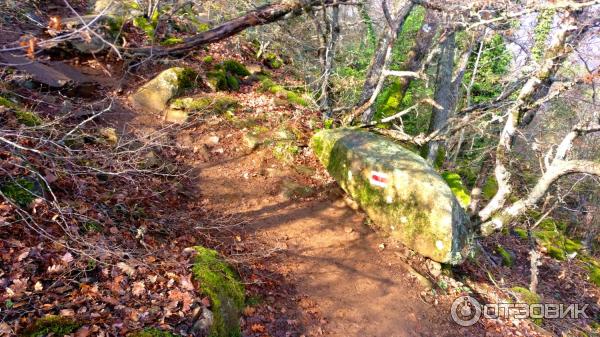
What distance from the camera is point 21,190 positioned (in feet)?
13.7

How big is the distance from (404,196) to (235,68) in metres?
8.23

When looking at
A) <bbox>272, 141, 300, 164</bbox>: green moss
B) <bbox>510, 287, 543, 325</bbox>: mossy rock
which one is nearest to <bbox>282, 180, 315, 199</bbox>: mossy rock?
<bbox>272, 141, 300, 164</bbox>: green moss

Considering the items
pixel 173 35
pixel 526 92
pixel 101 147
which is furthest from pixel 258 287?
pixel 173 35

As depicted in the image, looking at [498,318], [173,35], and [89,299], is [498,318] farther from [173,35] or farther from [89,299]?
[173,35]

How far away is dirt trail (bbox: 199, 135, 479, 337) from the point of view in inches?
222

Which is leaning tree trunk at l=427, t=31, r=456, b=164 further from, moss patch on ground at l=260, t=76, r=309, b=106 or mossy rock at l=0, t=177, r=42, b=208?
mossy rock at l=0, t=177, r=42, b=208

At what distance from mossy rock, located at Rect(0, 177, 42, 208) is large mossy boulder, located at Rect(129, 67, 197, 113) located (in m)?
5.50

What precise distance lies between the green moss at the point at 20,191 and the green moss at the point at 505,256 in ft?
37.7

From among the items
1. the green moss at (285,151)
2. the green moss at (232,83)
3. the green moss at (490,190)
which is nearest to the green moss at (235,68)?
the green moss at (232,83)

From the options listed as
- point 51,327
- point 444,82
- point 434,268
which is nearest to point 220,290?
point 51,327

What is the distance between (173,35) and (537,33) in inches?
511

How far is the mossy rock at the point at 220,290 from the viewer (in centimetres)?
407

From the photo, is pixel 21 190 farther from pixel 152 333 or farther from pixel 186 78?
pixel 186 78

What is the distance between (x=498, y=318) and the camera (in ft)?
22.1
